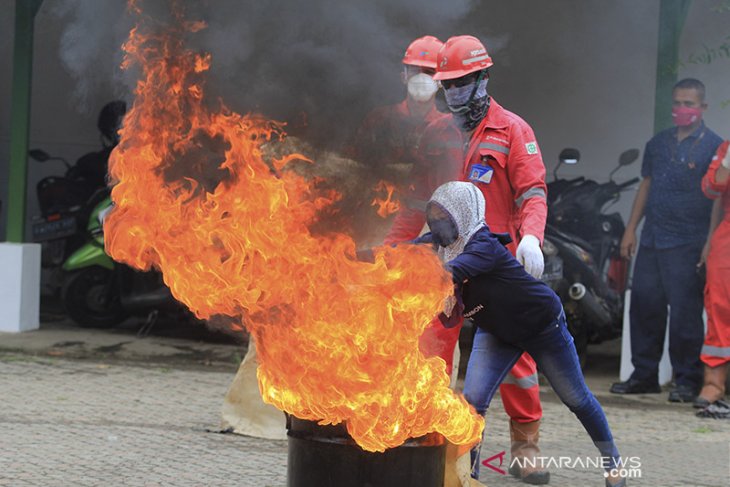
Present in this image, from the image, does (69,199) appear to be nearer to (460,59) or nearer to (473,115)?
(473,115)

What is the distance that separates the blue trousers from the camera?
4793mm

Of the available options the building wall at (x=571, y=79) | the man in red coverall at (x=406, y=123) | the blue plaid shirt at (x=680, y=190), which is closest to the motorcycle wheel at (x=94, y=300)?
the building wall at (x=571, y=79)

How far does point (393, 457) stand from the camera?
377 cm

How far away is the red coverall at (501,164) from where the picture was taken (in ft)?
16.8

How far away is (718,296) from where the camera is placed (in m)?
7.60

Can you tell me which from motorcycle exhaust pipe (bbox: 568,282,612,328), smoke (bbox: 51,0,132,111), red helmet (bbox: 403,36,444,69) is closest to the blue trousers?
red helmet (bbox: 403,36,444,69)

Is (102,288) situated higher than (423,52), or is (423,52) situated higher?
(423,52)

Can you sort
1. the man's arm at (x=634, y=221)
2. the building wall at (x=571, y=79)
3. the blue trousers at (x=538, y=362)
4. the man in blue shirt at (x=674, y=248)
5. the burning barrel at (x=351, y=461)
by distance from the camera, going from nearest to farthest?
the burning barrel at (x=351, y=461) → the blue trousers at (x=538, y=362) → the man in blue shirt at (x=674, y=248) → the man's arm at (x=634, y=221) → the building wall at (x=571, y=79)

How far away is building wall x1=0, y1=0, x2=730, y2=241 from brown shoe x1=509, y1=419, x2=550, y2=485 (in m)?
3.90

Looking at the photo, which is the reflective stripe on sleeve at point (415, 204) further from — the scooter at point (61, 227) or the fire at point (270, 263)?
Result: the scooter at point (61, 227)

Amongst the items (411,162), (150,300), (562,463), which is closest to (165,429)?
(562,463)

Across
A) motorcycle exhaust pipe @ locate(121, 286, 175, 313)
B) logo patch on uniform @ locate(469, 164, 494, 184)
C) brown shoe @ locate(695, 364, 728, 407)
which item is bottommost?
brown shoe @ locate(695, 364, 728, 407)

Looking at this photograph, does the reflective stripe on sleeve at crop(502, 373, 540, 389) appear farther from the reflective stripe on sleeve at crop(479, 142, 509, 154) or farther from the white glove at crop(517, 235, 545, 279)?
the reflective stripe on sleeve at crop(479, 142, 509, 154)

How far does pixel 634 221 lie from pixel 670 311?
2.27ft
